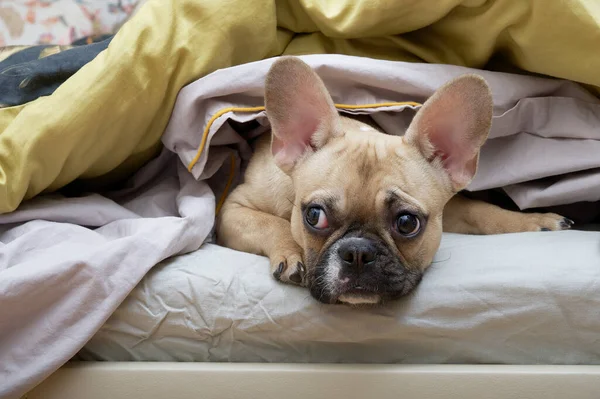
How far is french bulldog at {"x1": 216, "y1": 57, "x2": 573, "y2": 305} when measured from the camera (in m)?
1.07

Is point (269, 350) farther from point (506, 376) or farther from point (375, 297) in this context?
point (506, 376)

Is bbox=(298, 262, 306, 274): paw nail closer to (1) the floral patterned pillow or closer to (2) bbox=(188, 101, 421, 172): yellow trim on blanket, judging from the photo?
(2) bbox=(188, 101, 421, 172): yellow trim on blanket

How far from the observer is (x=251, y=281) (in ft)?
3.79

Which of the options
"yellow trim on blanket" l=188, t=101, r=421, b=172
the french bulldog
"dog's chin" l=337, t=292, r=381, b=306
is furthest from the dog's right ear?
"dog's chin" l=337, t=292, r=381, b=306

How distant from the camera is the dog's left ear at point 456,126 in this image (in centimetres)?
115

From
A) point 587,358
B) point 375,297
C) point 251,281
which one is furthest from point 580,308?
point 251,281

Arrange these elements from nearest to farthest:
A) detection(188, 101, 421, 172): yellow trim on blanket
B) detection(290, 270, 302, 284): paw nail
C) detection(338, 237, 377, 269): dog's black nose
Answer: detection(338, 237, 377, 269): dog's black nose → detection(290, 270, 302, 284): paw nail → detection(188, 101, 421, 172): yellow trim on blanket

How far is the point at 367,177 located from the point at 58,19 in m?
1.40

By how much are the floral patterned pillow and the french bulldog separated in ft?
3.35

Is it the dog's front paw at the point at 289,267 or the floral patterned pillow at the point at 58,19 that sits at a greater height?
the floral patterned pillow at the point at 58,19

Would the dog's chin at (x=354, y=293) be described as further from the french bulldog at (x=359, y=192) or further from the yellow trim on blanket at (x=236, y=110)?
the yellow trim on blanket at (x=236, y=110)

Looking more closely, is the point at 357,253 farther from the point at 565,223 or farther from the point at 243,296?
the point at 565,223

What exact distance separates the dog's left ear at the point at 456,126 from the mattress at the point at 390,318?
0.19 m

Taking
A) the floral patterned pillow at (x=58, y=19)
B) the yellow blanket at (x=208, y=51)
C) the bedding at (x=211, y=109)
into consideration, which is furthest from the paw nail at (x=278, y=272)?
the floral patterned pillow at (x=58, y=19)
